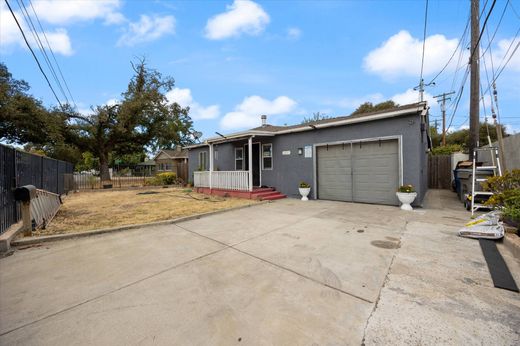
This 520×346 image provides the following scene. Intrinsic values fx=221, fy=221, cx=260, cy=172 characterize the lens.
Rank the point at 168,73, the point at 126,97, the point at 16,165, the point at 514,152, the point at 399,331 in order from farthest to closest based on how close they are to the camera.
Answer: the point at 168,73, the point at 126,97, the point at 514,152, the point at 16,165, the point at 399,331

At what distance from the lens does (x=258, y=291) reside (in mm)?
2367

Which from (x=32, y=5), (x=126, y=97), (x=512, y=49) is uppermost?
(x=126, y=97)

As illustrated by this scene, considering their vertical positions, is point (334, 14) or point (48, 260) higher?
point (334, 14)

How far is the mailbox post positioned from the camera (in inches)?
165

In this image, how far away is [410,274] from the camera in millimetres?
2678

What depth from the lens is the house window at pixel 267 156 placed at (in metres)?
10.4

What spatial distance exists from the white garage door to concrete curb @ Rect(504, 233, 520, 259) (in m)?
3.50

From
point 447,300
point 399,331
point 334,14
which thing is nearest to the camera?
point 399,331

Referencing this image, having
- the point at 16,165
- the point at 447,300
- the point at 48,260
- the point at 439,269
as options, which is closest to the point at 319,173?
the point at 439,269

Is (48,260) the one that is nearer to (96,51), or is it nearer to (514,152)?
(514,152)

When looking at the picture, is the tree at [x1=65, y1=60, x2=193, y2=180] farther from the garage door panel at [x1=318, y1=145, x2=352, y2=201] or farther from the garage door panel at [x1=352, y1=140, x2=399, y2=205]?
the garage door panel at [x1=352, y1=140, x2=399, y2=205]

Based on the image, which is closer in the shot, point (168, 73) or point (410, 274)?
point (410, 274)

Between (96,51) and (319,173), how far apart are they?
12.6 metres

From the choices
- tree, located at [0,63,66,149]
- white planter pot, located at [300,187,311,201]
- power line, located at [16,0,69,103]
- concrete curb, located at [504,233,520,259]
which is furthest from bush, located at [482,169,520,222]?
tree, located at [0,63,66,149]
